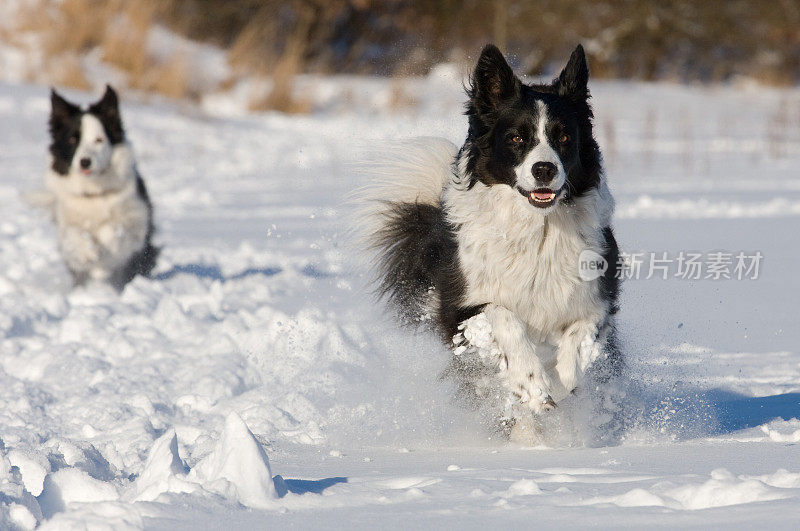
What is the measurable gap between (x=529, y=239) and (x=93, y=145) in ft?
14.1

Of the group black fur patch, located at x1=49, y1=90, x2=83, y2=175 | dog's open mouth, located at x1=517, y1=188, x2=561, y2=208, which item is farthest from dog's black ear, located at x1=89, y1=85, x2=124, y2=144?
dog's open mouth, located at x1=517, y1=188, x2=561, y2=208

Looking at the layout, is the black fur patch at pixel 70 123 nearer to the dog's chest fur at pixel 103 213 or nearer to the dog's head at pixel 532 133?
the dog's chest fur at pixel 103 213

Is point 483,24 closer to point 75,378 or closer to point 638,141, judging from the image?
point 638,141

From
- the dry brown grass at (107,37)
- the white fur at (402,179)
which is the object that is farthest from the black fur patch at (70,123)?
the dry brown grass at (107,37)

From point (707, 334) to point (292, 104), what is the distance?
→ 1402 centimetres

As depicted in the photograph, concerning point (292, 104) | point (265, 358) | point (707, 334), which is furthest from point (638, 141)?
point (265, 358)

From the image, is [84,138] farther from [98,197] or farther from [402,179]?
[402,179]

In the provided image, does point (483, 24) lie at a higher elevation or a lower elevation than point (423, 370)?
higher

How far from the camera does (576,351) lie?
3734 millimetres

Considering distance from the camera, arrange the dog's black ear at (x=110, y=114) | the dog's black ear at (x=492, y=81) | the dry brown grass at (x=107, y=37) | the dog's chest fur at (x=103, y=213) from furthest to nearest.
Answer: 1. the dry brown grass at (x=107, y=37)
2. the dog's black ear at (x=110, y=114)
3. the dog's chest fur at (x=103, y=213)
4. the dog's black ear at (x=492, y=81)

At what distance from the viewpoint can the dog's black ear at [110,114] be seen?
286 inches

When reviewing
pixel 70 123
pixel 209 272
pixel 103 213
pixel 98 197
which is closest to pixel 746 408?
pixel 209 272

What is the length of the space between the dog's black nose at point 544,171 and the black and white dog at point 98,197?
3.96 meters

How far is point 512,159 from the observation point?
3.85 meters
